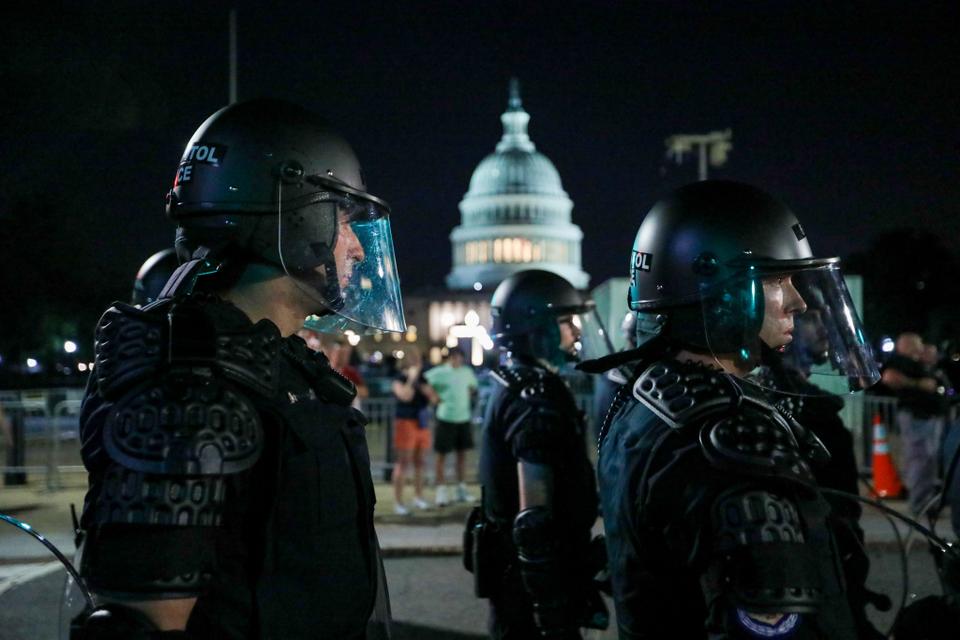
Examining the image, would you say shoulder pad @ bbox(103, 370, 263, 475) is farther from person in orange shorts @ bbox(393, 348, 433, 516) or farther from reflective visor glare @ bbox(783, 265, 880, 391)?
person in orange shorts @ bbox(393, 348, 433, 516)

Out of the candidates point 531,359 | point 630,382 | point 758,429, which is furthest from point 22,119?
point 758,429

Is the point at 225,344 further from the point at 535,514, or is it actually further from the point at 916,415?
the point at 916,415

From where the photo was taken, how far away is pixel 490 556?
450 cm

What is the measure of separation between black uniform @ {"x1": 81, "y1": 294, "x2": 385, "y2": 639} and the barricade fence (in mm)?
10803

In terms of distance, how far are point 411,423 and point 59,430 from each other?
5231 millimetres

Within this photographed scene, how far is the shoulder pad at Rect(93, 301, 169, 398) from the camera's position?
1.70 meters

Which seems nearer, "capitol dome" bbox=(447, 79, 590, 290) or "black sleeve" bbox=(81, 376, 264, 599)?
"black sleeve" bbox=(81, 376, 264, 599)

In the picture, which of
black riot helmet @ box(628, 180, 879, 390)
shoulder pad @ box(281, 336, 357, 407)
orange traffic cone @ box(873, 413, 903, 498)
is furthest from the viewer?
orange traffic cone @ box(873, 413, 903, 498)

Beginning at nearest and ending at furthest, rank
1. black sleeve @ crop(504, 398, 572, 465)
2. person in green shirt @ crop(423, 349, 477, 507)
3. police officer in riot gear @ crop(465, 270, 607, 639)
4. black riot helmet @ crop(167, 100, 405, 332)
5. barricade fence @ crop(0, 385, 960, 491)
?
black riot helmet @ crop(167, 100, 405, 332) < police officer in riot gear @ crop(465, 270, 607, 639) < black sleeve @ crop(504, 398, 572, 465) < person in green shirt @ crop(423, 349, 477, 507) < barricade fence @ crop(0, 385, 960, 491)

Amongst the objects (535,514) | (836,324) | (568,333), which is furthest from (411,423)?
(836,324)

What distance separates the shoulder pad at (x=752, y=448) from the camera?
73.5 inches

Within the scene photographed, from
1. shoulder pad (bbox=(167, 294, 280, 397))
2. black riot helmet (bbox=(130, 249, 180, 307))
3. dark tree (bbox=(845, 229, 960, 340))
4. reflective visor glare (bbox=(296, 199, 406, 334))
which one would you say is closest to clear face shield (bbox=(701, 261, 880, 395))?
reflective visor glare (bbox=(296, 199, 406, 334))

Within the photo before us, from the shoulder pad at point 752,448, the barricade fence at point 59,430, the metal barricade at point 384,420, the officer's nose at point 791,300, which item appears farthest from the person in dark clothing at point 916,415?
the shoulder pad at point 752,448

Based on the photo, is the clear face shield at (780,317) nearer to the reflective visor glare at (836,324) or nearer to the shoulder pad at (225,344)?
the reflective visor glare at (836,324)
